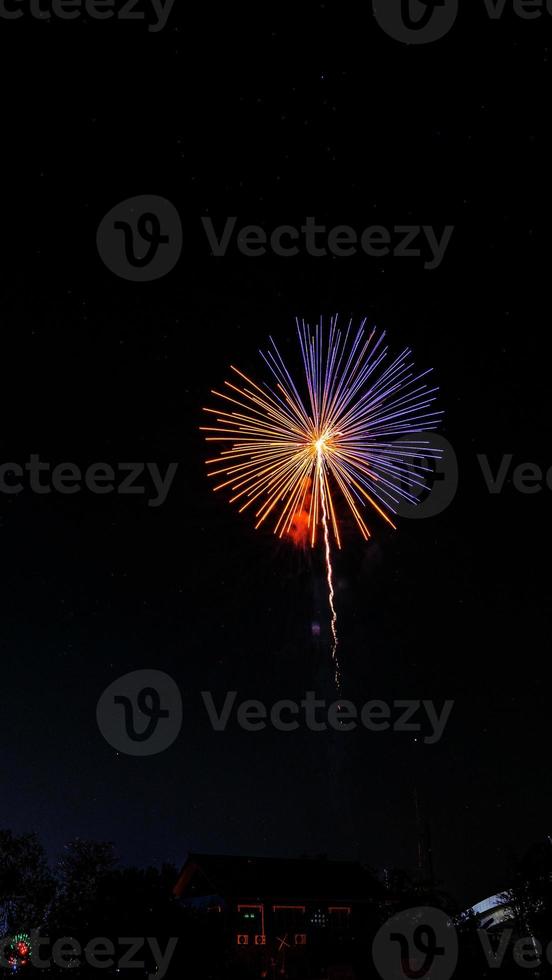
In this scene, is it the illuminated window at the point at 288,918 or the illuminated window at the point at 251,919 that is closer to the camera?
the illuminated window at the point at 251,919

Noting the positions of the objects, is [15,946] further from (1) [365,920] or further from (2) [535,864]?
(2) [535,864]

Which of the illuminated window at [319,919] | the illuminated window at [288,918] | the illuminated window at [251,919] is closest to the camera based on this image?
the illuminated window at [251,919]

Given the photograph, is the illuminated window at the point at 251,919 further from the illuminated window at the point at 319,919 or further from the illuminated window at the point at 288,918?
the illuminated window at the point at 319,919

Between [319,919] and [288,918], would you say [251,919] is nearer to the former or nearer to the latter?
[288,918]

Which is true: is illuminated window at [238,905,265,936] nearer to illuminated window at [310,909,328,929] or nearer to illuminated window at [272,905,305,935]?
illuminated window at [272,905,305,935]

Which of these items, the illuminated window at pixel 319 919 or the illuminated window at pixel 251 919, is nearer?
the illuminated window at pixel 251 919

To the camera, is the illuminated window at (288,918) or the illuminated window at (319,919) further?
the illuminated window at (319,919)

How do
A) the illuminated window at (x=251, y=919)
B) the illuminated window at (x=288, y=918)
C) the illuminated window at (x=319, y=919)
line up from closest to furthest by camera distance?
1. the illuminated window at (x=251, y=919)
2. the illuminated window at (x=288, y=918)
3. the illuminated window at (x=319, y=919)

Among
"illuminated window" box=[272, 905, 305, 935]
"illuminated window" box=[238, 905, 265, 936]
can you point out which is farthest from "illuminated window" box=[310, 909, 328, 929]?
"illuminated window" box=[238, 905, 265, 936]

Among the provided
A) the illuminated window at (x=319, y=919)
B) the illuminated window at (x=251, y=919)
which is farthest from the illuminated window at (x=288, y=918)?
the illuminated window at (x=251, y=919)

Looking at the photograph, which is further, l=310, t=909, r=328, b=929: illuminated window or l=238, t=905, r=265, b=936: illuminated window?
l=310, t=909, r=328, b=929: illuminated window

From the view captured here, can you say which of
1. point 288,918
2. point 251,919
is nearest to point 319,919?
point 288,918
